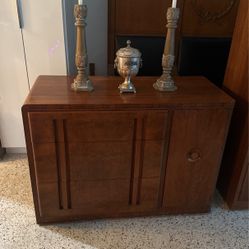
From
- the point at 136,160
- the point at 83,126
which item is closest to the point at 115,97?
the point at 83,126

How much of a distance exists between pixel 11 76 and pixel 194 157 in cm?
130

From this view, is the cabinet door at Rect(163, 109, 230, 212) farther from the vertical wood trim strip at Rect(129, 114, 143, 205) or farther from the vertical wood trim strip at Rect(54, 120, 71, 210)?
the vertical wood trim strip at Rect(54, 120, 71, 210)

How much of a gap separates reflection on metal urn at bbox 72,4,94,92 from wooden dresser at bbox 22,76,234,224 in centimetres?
6

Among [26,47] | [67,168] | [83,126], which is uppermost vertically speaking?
[26,47]

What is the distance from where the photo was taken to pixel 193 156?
1.33 m

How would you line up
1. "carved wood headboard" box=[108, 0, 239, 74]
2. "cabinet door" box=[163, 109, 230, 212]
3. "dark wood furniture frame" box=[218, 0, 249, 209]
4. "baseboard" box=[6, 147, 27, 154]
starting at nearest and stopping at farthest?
1. "cabinet door" box=[163, 109, 230, 212]
2. "dark wood furniture frame" box=[218, 0, 249, 209]
3. "carved wood headboard" box=[108, 0, 239, 74]
4. "baseboard" box=[6, 147, 27, 154]

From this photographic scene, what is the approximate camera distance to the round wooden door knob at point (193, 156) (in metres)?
1.32

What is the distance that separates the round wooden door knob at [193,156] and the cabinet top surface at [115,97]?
27 centimetres

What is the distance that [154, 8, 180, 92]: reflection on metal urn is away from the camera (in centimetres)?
120

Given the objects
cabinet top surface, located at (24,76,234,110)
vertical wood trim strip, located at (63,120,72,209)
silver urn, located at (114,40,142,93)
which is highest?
silver urn, located at (114,40,142,93)

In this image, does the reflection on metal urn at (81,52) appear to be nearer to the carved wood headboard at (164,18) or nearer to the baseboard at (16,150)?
the carved wood headboard at (164,18)

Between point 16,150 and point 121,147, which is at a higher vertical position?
point 121,147

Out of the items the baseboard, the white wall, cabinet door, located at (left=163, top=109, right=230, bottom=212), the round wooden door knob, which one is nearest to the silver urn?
cabinet door, located at (left=163, top=109, right=230, bottom=212)

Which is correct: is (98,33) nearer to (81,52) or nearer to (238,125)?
(81,52)
